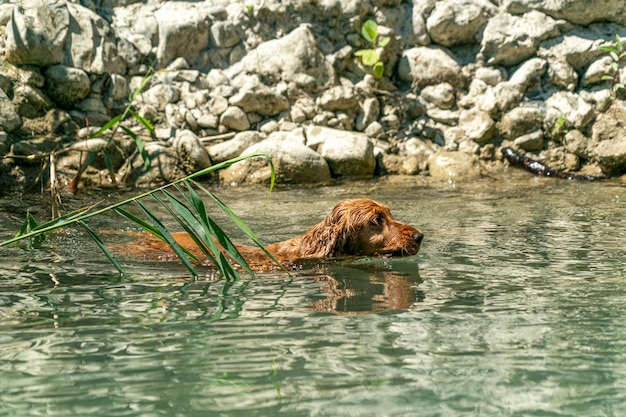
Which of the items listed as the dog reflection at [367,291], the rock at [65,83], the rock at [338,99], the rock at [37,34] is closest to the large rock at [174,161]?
the rock at [65,83]

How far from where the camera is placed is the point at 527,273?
5562mm

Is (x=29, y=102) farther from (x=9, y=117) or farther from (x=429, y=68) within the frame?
(x=429, y=68)

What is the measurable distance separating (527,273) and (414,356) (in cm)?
236

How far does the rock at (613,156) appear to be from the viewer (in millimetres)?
11398

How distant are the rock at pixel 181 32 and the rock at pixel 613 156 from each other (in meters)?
6.80

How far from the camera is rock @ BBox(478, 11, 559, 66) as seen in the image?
12.9 m

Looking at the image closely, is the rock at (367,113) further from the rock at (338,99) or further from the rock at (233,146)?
the rock at (233,146)

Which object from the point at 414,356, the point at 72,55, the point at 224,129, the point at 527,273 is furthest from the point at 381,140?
the point at 414,356

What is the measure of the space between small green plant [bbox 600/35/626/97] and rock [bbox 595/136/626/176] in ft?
4.21

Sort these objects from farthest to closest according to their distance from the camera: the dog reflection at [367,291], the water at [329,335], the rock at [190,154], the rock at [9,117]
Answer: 1. the rock at [190,154]
2. the rock at [9,117]
3. the dog reflection at [367,291]
4. the water at [329,335]

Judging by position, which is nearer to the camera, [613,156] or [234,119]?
[613,156]

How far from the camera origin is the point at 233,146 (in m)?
11.9

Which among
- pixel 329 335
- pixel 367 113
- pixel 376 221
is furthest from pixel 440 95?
pixel 329 335

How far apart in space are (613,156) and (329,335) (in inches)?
350
